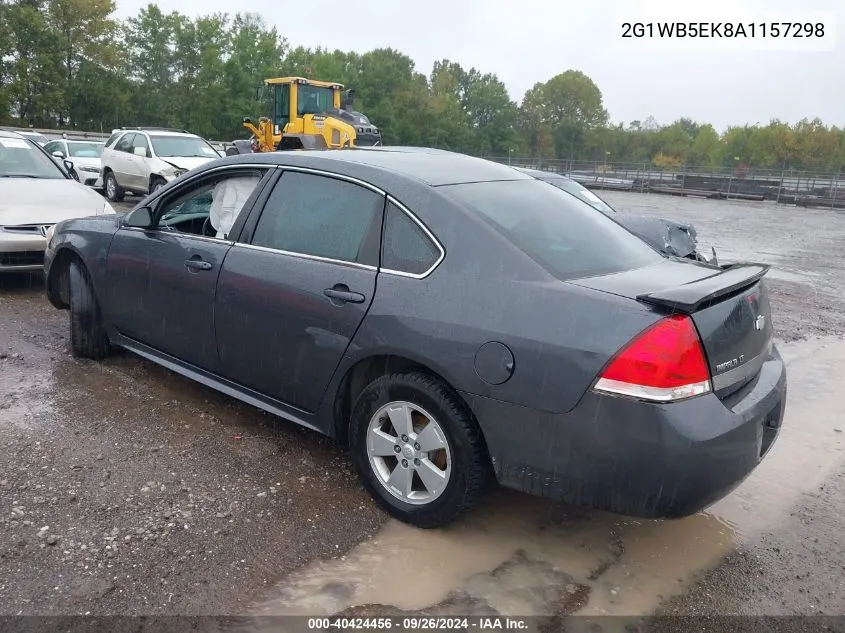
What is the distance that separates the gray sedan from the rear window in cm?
2

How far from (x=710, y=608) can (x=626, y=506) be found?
1.88 ft

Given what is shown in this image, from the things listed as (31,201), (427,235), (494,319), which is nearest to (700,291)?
(494,319)

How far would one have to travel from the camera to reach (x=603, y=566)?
10.0 ft

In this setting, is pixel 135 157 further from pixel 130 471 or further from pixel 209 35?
pixel 209 35

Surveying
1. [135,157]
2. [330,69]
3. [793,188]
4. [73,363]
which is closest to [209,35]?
[330,69]

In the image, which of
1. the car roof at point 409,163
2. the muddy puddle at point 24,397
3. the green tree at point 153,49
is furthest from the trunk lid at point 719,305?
the green tree at point 153,49

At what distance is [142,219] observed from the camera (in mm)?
4504

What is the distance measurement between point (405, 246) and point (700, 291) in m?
1.29

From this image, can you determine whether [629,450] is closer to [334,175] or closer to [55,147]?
[334,175]

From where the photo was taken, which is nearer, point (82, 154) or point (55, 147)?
point (82, 154)

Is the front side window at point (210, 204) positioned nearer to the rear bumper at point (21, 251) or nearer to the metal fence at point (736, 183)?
the rear bumper at point (21, 251)

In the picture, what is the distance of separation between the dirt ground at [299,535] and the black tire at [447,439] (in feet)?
0.37

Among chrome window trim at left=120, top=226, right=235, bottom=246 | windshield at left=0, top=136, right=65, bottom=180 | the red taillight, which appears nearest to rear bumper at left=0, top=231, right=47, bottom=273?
windshield at left=0, top=136, right=65, bottom=180

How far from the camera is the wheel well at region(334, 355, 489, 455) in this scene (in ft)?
10.4
